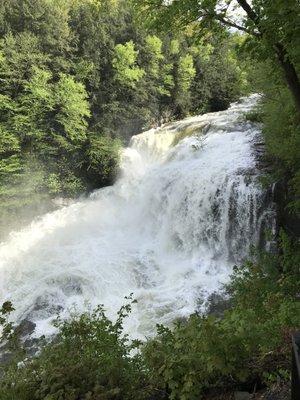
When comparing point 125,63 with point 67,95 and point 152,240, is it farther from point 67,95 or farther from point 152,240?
point 152,240

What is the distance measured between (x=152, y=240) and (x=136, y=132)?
9822 millimetres

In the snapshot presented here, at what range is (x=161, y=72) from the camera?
25797 millimetres

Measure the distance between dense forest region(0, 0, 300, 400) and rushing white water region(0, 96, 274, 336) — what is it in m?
0.97

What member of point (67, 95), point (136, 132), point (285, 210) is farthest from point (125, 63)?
point (285, 210)

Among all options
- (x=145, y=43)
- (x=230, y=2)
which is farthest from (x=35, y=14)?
(x=230, y=2)

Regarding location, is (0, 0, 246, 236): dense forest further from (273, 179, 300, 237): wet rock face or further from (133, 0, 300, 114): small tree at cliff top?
(133, 0, 300, 114): small tree at cliff top

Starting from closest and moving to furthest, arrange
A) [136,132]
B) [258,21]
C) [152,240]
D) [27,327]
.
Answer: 1. [258,21]
2. [27,327]
3. [152,240]
4. [136,132]

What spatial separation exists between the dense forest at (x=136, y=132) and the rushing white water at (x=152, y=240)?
967mm

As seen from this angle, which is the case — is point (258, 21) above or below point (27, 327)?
above

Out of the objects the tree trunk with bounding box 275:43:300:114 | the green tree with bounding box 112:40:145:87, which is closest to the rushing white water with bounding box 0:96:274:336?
the green tree with bounding box 112:40:145:87

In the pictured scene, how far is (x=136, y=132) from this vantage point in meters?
23.2

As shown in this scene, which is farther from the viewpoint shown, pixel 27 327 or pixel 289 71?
pixel 27 327

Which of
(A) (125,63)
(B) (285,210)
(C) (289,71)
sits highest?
(A) (125,63)

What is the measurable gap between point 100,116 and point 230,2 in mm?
16288
